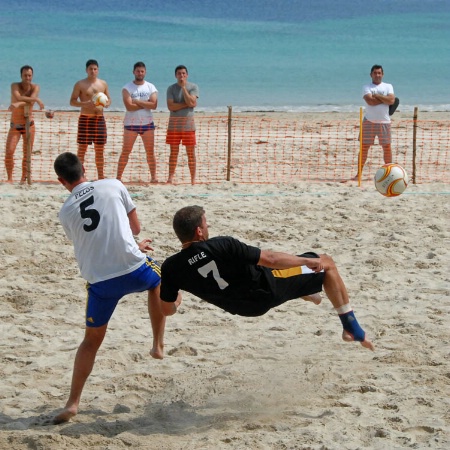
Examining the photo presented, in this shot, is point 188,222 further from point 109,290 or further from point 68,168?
point 68,168

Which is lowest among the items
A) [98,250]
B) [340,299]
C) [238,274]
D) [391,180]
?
[340,299]

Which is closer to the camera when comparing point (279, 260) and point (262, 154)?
point (279, 260)

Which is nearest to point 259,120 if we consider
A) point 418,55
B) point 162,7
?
point 418,55

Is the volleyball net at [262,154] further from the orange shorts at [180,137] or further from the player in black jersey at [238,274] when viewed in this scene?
the player in black jersey at [238,274]

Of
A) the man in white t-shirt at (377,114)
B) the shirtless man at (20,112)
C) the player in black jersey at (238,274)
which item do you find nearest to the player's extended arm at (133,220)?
the player in black jersey at (238,274)

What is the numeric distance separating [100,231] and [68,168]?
0.46 metres

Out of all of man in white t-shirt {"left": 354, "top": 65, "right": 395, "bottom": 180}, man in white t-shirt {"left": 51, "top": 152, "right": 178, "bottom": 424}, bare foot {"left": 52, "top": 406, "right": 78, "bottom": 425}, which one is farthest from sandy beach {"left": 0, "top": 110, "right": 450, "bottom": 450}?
man in white t-shirt {"left": 354, "top": 65, "right": 395, "bottom": 180}

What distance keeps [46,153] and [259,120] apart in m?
6.31

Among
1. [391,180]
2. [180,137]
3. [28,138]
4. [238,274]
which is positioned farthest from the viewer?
[180,137]

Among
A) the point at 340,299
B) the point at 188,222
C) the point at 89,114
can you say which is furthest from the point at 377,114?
the point at 188,222

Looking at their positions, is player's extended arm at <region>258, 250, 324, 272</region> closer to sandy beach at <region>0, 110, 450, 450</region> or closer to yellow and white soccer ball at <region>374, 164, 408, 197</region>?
sandy beach at <region>0, 110, 450, 450</region>

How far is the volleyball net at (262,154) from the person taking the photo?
12672 mm

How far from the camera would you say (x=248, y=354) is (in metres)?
6.59

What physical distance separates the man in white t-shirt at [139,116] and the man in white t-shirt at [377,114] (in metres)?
3.07
